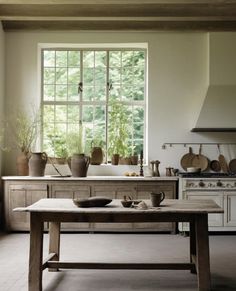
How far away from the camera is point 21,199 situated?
306 inches

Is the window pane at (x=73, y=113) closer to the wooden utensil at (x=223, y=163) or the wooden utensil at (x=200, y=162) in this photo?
the wooden utensil at (x=200, y=162)

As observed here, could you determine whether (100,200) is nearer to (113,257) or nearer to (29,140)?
(113,257)

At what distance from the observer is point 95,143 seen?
342 inches

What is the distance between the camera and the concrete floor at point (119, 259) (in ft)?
16.0

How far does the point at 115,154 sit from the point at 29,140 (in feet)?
5.07

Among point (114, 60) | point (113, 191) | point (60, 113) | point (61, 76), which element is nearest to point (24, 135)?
point (60, 113)

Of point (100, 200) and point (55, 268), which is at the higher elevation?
point (100, 200)

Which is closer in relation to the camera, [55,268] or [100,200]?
[100,200]

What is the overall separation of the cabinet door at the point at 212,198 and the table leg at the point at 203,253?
315cm

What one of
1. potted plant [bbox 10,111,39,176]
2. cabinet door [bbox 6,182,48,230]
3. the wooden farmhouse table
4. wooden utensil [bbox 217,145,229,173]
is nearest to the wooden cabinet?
cabinet door [bbox 6,182,48,230]

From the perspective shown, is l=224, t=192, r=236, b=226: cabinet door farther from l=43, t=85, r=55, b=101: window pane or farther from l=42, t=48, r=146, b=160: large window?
l=43, t=85, r=55, b=101: window pane

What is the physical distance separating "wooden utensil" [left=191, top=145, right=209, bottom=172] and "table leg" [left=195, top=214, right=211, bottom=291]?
389 centimetres

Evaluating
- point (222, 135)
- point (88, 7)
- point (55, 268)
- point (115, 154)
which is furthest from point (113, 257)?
point (88, 7)

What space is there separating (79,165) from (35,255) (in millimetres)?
3433
